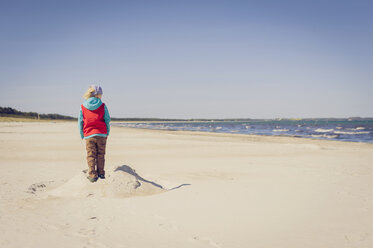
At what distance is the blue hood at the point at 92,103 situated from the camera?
18.7 ft

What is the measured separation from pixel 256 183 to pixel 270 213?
7.44ft

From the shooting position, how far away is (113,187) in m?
5.39

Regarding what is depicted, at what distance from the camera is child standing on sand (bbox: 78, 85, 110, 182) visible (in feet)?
18.8

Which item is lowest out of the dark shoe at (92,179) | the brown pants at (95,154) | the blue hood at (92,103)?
the dark shoe at (92,179)

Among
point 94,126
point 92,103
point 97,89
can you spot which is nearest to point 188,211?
point 94,126

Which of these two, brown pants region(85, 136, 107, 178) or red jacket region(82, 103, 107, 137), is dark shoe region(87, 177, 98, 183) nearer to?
brown pants region(85, 136, 107, 178)

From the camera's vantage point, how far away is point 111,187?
5379mm

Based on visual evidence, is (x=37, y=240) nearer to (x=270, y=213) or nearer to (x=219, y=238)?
(x=219, y=238)

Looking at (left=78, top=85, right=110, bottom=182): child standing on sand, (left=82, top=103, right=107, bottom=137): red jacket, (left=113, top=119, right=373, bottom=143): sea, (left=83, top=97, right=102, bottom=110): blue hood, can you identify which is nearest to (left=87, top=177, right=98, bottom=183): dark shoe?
(left=78, top=85, right=110, bottom=182): child standing on sand

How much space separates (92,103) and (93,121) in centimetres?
37

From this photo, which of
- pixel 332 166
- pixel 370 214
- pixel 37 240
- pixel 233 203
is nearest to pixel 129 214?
pixel 37 240

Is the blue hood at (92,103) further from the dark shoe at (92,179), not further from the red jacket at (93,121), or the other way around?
the dark shoe at (92,179)

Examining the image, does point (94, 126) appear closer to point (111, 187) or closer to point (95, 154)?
point (95, 154)

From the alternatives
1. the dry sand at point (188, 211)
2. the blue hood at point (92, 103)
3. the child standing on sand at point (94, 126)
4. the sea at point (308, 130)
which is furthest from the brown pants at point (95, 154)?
the sea at point (308, 130)
